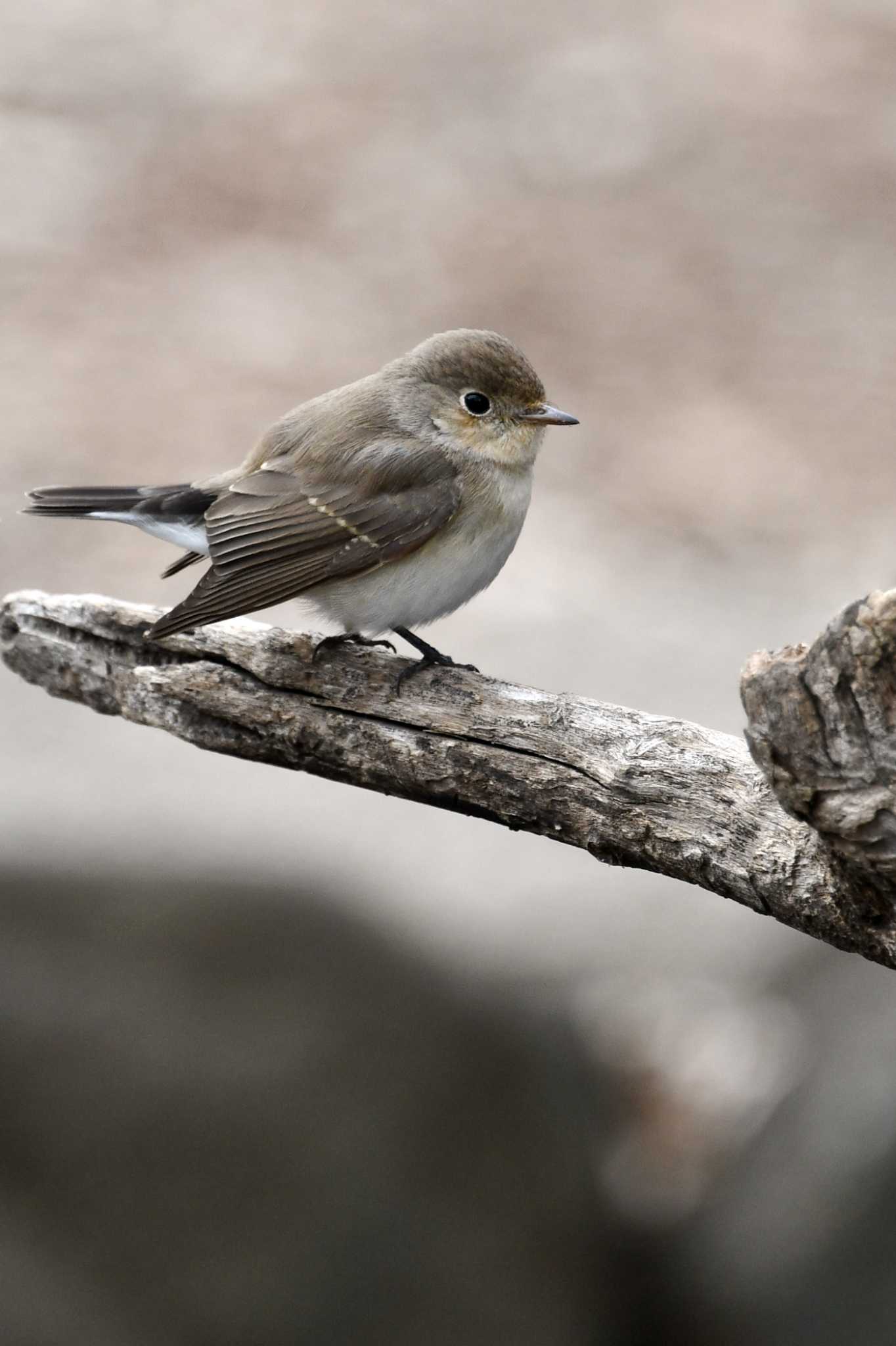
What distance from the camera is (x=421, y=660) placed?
4.36 metres

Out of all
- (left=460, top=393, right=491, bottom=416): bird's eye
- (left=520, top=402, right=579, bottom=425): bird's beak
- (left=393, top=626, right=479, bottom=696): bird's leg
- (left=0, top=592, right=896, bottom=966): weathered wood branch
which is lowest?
(left=0, top=592, right=896, bottom=966): weathered wood branch

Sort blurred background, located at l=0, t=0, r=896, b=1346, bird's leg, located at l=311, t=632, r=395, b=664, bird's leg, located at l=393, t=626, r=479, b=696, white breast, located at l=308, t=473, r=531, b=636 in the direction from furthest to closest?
1. blurred background, located at l=0, t=0, r=896, b=1346
2. white breast, located at l=308, t=473, r=531, b=636
3. bird's leg, located at l=311, t=632, r=395, b=664
4. bird's leg, located at l=393, t=626, r=479, b=696

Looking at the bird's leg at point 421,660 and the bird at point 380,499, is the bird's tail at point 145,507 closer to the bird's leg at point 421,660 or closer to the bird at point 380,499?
the bird at point 380,499

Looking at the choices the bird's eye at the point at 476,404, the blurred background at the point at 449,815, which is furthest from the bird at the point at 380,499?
the blurred background at the point at 449,815

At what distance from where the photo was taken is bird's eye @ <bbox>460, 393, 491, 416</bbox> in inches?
189

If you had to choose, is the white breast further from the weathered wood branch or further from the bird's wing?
the weathered wood branch

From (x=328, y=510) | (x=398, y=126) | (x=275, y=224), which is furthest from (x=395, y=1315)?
(x=398, y=126)

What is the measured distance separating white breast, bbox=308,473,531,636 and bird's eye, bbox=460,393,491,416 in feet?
0.79

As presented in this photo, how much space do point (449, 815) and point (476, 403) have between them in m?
1.83

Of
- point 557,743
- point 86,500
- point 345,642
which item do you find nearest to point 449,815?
point 345,642

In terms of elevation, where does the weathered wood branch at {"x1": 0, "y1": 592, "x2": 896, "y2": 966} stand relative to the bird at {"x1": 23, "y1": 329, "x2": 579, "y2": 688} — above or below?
below

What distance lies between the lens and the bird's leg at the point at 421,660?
418 cm

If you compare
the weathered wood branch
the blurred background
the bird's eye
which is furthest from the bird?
the blurred background

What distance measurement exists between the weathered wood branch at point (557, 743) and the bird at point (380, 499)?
18 cm
